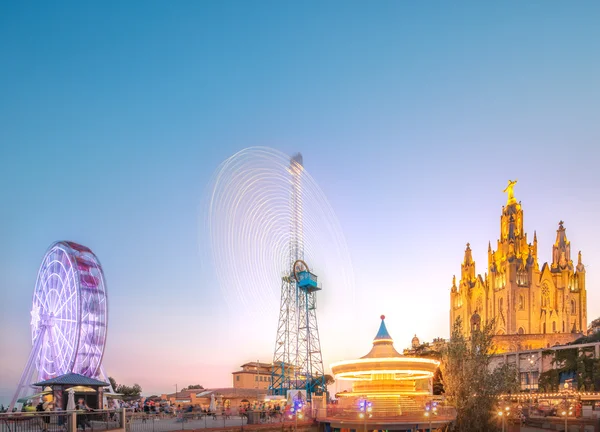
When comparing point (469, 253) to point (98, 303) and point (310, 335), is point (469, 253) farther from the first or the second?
point (98, 303)

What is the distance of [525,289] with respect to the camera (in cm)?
11306

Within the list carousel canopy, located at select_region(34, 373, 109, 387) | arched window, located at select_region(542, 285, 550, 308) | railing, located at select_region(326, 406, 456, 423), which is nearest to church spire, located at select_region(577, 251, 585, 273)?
arched window, located at select_region(542, 285, 550, 308)

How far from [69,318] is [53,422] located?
86.0 feet

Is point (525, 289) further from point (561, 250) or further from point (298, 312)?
point (298, 312)

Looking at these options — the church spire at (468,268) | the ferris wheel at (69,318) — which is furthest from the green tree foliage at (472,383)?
the church spire at (468,268)

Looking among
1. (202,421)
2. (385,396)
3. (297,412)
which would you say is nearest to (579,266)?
Answer: (385,396)

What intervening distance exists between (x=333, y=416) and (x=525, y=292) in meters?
85.0

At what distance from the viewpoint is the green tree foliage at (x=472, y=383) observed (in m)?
41.9

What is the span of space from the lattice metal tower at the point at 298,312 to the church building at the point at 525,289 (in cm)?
3902

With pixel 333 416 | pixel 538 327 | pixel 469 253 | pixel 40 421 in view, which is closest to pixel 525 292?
pixel 538 327

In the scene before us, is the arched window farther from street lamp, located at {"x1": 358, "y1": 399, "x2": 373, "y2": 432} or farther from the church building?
street lamp, located at {"x1": 358, "y1": 399, "x2": 373, "y2": 432}

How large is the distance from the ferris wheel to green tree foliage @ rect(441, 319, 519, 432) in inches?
1131

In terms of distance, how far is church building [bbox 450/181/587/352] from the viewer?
111 metres

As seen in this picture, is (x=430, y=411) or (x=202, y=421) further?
(x=202, y=421)
